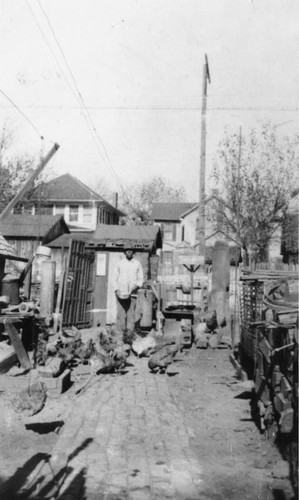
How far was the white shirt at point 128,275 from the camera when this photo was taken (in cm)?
1214

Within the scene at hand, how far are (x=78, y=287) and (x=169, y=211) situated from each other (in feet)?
129

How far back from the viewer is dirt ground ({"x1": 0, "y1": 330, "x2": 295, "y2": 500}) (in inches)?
161

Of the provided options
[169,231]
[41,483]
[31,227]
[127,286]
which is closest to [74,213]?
[31,227]

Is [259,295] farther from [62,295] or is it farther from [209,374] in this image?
[62,295]

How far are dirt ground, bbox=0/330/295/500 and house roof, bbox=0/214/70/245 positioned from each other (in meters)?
19.4

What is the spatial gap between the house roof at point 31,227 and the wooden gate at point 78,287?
13.0 meters

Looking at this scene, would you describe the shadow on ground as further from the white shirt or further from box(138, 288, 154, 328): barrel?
the white shirt

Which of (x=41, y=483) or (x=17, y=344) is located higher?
(x=17, y=344)

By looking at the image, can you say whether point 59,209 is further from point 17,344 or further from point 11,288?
point 17,344

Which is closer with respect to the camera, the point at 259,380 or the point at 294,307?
the point at 294,307

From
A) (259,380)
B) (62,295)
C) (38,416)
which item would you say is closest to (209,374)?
(259,380)

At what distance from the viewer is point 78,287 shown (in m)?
13.8

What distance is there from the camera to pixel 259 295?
7340 millimetres

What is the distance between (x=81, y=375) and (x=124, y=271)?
173 inches
